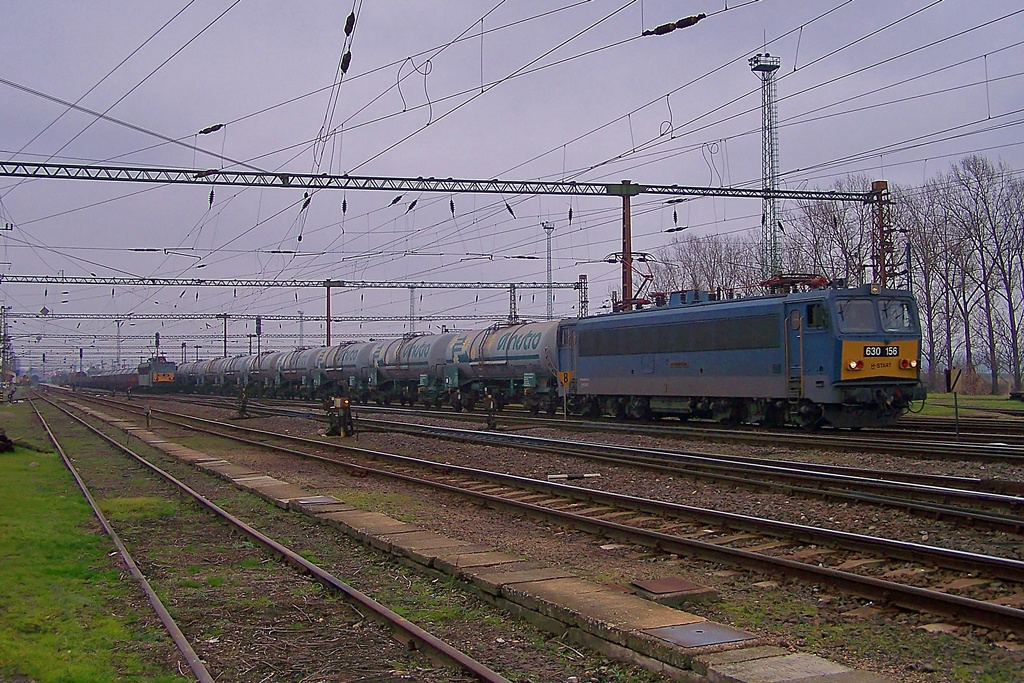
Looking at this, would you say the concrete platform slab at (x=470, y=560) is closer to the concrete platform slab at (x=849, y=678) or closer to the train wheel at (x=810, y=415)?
the concrete platform slab at (x=849, y=678)

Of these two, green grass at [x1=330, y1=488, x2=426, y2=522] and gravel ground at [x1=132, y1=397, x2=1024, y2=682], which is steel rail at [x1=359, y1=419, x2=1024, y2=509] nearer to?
gravel ground at [x1=132, y1=397, x2=1024, y2=682]

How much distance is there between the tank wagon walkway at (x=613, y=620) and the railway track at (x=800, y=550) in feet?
5.49

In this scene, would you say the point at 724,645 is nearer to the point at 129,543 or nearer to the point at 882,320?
the point at 129,543

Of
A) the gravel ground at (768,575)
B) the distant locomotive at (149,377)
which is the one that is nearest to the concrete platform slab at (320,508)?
the gravel ground at (768,575)

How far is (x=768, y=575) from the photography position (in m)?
8.61

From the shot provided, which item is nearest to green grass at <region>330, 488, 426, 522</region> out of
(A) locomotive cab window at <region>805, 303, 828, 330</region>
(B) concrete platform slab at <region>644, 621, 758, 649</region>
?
(B) concrete platform slab at <region>644, 621, 758, 649</region>

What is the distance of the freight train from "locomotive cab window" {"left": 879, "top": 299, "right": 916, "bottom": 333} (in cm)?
3

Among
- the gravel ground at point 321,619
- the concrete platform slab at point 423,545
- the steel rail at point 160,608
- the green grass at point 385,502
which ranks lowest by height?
the gravel ground at point 321,619

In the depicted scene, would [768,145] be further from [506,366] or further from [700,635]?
[700,635]

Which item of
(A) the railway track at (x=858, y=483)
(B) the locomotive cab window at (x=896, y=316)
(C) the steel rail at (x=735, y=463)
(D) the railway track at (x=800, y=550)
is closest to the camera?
(D) the railway track at (x=800, y=550)

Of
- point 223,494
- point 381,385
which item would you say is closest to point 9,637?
point 223,494

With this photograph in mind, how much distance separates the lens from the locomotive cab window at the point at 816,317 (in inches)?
843

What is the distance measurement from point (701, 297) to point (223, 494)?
15.4 m

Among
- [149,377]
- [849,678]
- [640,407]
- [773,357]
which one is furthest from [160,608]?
[149,377]
